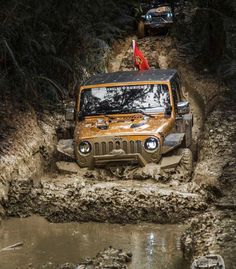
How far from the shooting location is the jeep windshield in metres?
9.54

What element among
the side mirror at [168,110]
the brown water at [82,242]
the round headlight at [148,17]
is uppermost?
the side mirror at [168,110]

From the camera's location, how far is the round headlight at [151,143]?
8.66 meters

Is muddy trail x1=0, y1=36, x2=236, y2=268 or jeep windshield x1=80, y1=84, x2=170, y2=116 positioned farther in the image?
jeep windshield x1=80, y1=84, x2=170, y2=116

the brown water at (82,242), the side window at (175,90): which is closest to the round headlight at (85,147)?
the brown water at (82,242)

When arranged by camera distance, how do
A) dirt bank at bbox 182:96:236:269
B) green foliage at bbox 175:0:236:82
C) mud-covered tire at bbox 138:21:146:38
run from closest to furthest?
dirt bank at bbox 182:96:236:269
green foliage at bbox 175:0:236:82
mud-covered tire at bbox 138:21:146:38

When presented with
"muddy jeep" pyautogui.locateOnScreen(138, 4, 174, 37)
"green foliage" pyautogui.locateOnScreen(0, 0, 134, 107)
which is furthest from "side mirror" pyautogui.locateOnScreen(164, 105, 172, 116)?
"muddy jeep" pyautogui.locateOnScreen(138, 4, 174, 37)

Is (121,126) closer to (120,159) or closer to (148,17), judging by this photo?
(120,159)

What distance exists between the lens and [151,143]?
868cm

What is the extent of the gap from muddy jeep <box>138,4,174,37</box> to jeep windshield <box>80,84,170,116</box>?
1402cm

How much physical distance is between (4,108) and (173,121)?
10.4 ft

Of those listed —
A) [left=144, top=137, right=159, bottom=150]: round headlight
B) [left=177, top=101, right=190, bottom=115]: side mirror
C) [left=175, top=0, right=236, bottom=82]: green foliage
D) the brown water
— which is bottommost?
[left=175, top=0, right=236, bottom=82]: green foliage

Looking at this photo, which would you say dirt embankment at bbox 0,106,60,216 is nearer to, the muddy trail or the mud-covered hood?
the muddy trail

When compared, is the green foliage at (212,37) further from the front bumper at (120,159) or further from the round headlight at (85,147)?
the round headlight at (85,147)

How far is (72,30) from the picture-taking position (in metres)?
15.0
